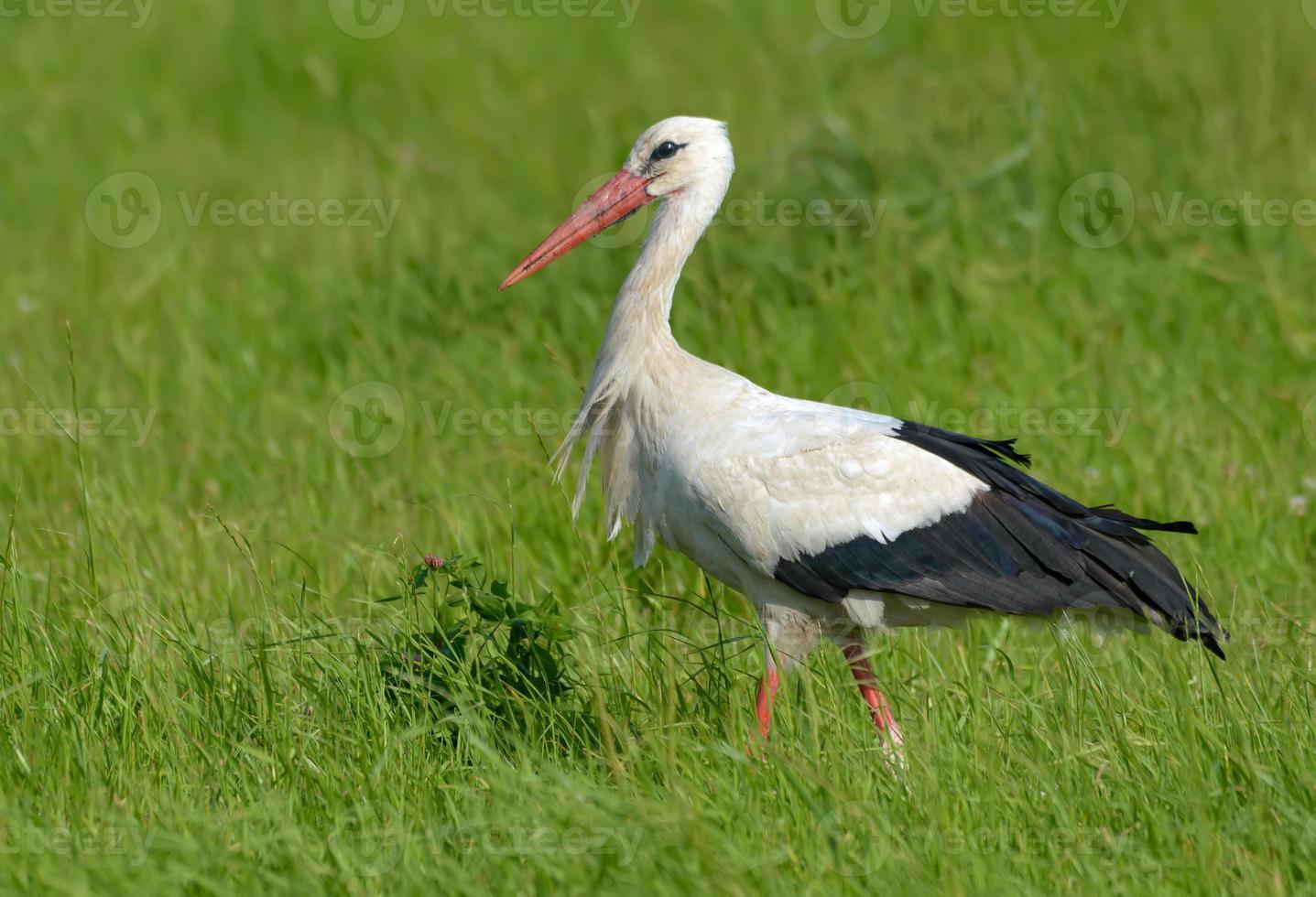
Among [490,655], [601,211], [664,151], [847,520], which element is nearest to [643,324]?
[601,211]

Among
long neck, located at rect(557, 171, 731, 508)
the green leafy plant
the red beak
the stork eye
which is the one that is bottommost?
the green leafy plant

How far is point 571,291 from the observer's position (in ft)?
20.6

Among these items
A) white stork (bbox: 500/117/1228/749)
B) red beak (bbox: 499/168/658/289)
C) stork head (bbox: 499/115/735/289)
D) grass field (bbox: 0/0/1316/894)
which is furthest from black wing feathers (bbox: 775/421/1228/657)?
red beak (bbox: 499/168/658/289)

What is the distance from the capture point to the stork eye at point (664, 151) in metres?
4.29

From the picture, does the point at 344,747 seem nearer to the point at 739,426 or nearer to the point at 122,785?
the point at 122,785

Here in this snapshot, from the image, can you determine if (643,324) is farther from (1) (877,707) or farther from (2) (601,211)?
(1) (877,707)

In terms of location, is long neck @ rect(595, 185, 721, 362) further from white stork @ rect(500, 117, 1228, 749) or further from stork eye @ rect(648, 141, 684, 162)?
stork eye @ rect(648, 141, 684, 162)

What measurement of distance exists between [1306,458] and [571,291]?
289cm

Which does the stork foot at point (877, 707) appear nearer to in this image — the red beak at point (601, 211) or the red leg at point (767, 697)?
the red leg at point (767, 697)

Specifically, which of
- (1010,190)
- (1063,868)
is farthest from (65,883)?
(1010,190)

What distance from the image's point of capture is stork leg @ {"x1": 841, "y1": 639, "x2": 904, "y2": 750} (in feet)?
12.1

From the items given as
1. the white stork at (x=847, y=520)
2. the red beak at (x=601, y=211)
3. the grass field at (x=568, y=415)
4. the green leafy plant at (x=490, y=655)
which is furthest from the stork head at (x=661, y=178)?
the green leafy plant at (x=490, y=655)

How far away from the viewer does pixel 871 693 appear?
153 inches

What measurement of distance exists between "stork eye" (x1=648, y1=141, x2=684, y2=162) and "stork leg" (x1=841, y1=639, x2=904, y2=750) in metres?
1.46
